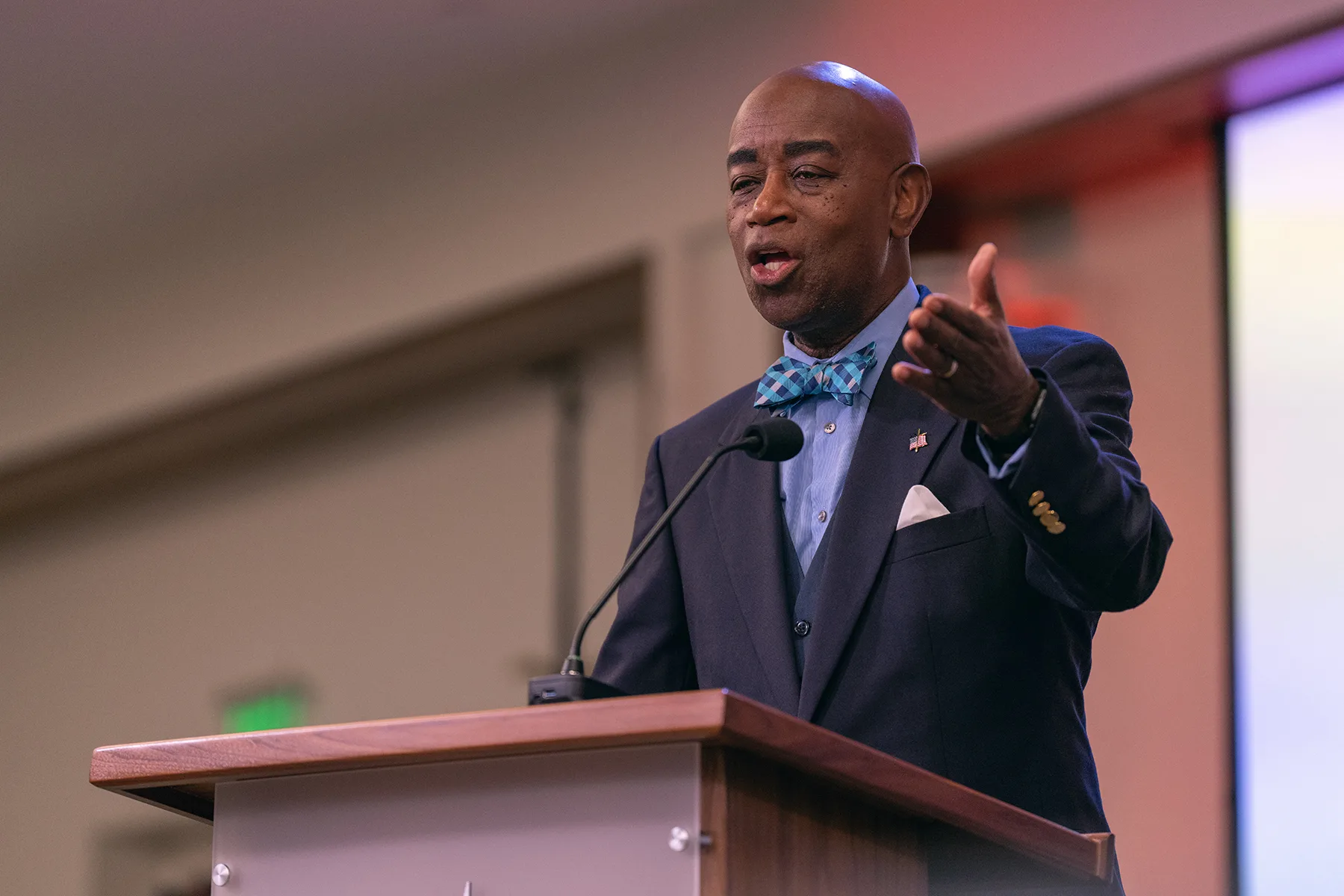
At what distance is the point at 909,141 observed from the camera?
6.95ft

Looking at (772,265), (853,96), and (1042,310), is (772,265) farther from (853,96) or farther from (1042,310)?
(1042,310)

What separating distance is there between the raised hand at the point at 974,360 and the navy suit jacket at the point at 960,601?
0.08m

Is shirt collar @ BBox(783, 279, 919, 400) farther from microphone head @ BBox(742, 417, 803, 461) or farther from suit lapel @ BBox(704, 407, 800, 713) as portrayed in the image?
microphone head @ BBox(742, 417, 803, 461)

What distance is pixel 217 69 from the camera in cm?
499

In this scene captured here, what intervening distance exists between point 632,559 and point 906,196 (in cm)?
74

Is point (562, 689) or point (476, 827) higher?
point (562, 689)

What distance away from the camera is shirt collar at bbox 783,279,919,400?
79.1 inches

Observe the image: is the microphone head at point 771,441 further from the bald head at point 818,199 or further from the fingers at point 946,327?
the bald head at point 818,199

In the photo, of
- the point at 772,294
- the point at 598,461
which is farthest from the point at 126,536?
the point at 772,294

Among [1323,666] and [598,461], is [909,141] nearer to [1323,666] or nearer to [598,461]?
[1323,666]

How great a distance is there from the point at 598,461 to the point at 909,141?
3.38m

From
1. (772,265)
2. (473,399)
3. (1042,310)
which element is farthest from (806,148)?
(473,399)

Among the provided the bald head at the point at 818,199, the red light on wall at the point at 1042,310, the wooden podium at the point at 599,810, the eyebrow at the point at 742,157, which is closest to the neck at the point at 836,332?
the bald head at the point at 818,199

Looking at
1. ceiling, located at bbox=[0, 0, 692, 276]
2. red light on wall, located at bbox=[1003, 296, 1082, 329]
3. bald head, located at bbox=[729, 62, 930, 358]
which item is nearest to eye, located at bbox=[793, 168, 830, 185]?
bald head, located at bbox=[729, 62, 930, 358]
